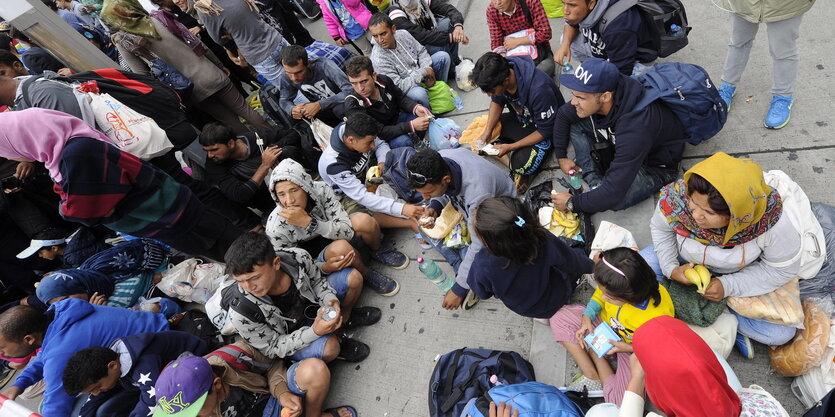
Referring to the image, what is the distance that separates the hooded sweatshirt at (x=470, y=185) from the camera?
272 cm

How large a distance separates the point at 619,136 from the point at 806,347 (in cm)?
140

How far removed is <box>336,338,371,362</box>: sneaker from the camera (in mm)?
3213

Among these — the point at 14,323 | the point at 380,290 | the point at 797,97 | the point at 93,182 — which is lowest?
the point at 380,290

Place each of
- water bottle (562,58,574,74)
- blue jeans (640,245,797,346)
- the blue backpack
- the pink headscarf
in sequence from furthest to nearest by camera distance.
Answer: water bottle (562,58,574,74) → the pink headscarf → the blue backpack → blue jeans (640,245,797,346)

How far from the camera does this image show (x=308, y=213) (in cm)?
349

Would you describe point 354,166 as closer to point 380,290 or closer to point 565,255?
point 380,290

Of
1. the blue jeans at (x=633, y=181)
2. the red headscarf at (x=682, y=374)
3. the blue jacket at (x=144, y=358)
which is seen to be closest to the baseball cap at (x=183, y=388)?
the blue jacket at (x=144, y=358)

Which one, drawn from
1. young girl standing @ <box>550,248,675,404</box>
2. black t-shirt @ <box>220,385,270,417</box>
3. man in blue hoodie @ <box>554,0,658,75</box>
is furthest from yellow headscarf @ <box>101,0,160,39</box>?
young girl standing @ <box>550,248,675,404</box>

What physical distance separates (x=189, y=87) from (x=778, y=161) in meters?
5.38

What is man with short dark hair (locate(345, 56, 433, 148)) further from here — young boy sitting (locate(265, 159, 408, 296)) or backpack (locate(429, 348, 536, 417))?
backpack (locate(429, 348, 536, 417))

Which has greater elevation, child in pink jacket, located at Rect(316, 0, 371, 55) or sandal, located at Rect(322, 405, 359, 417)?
child in pink jacket, located at Rect(316, 0, 371, 55)

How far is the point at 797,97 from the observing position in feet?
10.1

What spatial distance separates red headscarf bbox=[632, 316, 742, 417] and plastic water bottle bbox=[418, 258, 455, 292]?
1757 millimetres

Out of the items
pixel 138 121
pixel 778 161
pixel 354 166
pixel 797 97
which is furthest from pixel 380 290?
pixel 797 97
